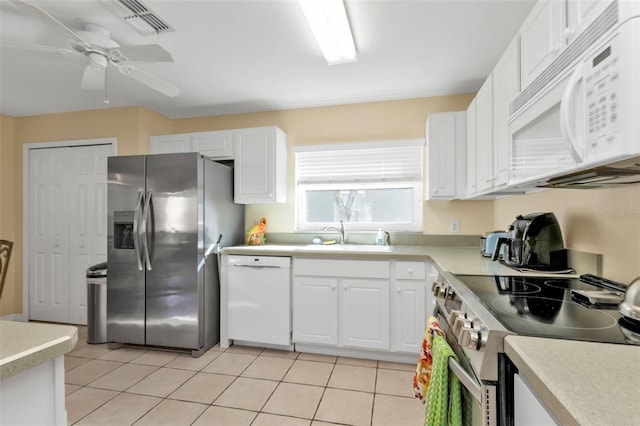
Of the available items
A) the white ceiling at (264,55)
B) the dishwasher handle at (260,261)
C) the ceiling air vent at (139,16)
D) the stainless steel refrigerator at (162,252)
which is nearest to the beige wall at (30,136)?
the white ceiling at (264,55)

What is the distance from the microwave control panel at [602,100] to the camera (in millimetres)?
783

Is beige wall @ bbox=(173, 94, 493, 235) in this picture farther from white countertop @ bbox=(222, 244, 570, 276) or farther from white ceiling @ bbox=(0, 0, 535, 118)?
white countertop @ bbox=(222, 244, 570, 276)

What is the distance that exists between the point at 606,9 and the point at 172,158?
9.17 ft

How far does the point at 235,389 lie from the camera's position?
2088mm

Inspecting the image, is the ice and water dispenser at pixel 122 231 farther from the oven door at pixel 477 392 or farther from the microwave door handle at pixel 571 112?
the microwave door handle at pixel 571 112

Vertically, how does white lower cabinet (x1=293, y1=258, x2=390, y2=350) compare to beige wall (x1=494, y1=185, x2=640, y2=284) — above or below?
below

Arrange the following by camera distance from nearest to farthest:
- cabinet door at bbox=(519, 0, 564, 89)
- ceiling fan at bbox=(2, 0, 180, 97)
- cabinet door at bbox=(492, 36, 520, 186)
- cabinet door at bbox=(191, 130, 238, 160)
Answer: cabinet door at bbox=(519, 0, 564, 89)
cabinet door at bbox=(492, 36, 520, 186)
ceiling fan at bbox=(2, 0, 180, 97)
cabinet door at bbox=(191, 130, 238, 160)

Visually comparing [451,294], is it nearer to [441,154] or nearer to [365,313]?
[365,313]

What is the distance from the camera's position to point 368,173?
3.16m

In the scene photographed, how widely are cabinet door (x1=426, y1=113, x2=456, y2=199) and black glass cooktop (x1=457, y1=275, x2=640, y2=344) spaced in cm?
137

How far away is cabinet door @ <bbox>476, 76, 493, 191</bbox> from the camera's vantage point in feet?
6.46

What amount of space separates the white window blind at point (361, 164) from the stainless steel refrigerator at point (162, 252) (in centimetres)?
104

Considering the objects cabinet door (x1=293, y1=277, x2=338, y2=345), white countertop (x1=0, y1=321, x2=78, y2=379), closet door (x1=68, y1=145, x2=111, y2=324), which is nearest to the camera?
white countertop (x1=0, y1=321, x2=78, y2=379)

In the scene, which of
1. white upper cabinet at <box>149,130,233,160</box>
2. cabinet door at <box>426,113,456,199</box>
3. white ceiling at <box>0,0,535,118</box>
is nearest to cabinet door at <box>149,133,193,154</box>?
white upper cabinet at <box>149,130,233,160</box>
